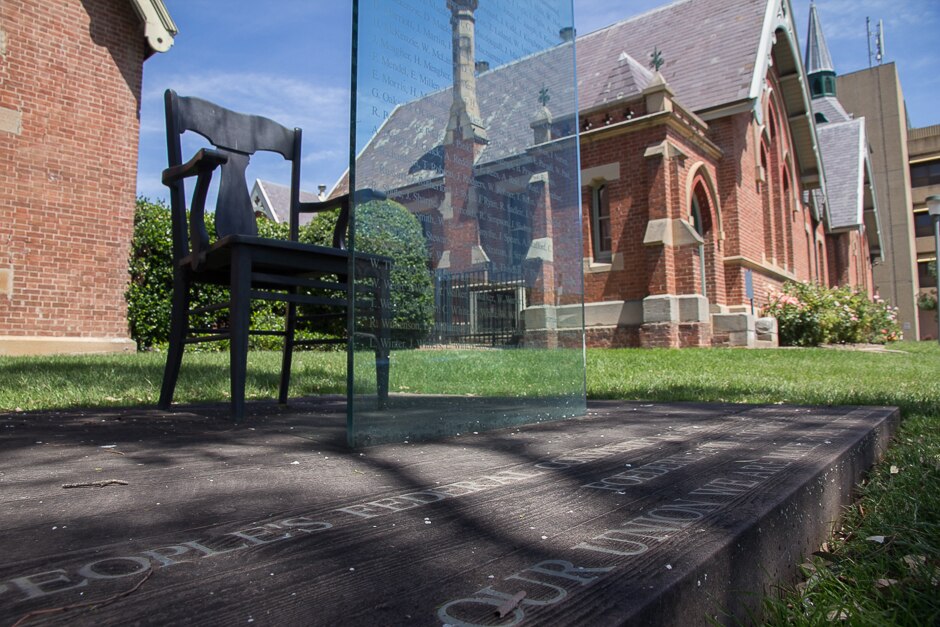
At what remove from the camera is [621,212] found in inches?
554

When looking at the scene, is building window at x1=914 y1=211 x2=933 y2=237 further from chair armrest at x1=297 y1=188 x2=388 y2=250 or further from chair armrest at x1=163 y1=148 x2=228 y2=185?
chair armrest at x1=163 y1=148 x2=228 y2=185

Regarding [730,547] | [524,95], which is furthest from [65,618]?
[524,95]

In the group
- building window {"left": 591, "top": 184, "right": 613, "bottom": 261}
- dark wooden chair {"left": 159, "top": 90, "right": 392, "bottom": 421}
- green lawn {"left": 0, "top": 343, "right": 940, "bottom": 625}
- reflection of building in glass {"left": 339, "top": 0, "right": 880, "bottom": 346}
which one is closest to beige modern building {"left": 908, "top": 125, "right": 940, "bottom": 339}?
reflection of building in glass {"left": 339, "top": 0, "right": 880, "bottom": 346}

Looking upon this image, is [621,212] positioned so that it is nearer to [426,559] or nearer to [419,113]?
[419,113]

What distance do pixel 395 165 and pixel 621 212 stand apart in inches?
484

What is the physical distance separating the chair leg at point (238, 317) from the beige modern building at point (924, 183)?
60.6 metres

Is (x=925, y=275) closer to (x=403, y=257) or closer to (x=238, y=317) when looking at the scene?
(x=403, y=257)

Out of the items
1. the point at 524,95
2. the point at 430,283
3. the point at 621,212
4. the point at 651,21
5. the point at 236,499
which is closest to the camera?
the point at 236,499

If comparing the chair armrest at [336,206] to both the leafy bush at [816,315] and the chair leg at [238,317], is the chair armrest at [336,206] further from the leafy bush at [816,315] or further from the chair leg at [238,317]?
the leafy bush at [816,315]

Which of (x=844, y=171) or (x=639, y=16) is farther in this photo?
(x=844, y=171)

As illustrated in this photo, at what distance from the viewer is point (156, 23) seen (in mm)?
10484

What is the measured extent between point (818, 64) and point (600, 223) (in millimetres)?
40344

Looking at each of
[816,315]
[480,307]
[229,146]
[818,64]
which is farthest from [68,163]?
[818,64]

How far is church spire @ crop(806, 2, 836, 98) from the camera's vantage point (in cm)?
4475
